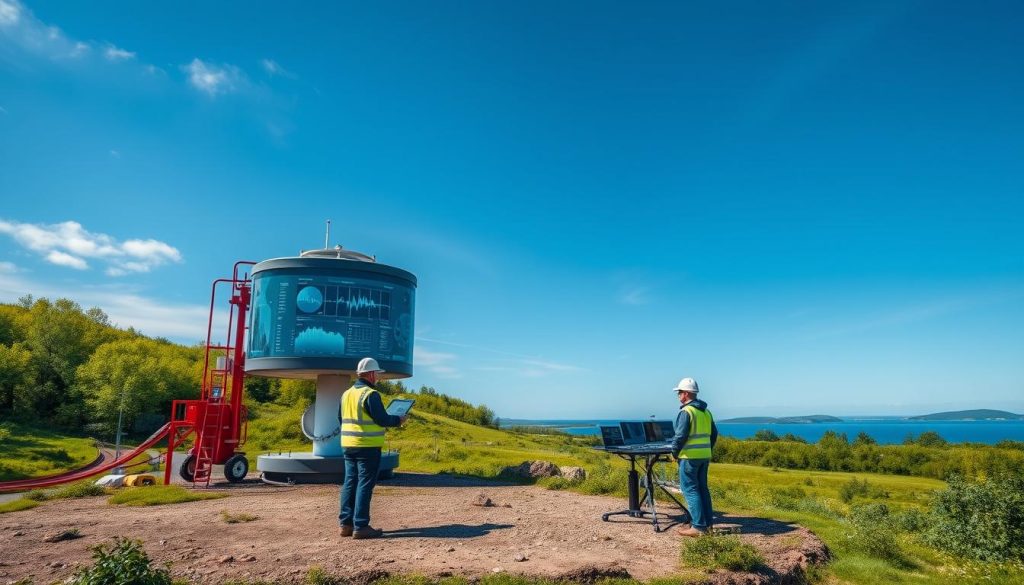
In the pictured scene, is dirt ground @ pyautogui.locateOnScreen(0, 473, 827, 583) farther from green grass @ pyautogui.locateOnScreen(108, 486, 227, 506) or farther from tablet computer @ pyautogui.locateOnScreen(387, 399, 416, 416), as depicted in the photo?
tablet computer @ pyautogui.locateOnScreen(387, 399, 416, 416)

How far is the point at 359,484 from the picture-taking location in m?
9.42

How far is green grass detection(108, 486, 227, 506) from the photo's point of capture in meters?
13.7

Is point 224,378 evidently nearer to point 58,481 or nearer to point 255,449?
point 58,481

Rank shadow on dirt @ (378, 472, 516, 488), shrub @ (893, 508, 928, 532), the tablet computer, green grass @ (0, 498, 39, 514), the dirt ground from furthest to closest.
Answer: shadow on dirt @ (378, 472, 516, 488) → green grass @ (0, 498, 39, 514) → shrub @ (893, 508, 928, 532) → the tablet computer → the dirt ground

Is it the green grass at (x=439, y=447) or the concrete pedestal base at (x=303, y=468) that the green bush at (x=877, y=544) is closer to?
the green grass at (x=439, y=447)

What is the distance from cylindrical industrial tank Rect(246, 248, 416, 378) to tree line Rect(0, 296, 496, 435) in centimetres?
2514

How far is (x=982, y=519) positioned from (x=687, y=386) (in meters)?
4.72

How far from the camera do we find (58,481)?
20.3 m

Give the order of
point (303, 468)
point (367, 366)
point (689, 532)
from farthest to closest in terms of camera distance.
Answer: point (303, 468) < point (367, 366) < point (689, 532)

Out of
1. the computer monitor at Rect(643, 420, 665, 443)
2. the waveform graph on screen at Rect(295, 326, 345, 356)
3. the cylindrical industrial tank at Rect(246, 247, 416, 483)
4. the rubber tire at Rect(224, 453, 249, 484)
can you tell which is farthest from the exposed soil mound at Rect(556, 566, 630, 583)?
the rubber tire at Rect(224, 453, 249, 484)

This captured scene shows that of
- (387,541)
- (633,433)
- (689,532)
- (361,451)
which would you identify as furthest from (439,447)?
(689,532)

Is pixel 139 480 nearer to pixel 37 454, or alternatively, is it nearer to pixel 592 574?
pixel 592 574

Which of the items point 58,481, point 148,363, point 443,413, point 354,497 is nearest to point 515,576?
point 354,497

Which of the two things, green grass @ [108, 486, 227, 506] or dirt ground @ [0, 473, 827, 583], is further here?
green grass @ [108, 486, 227, 506]
